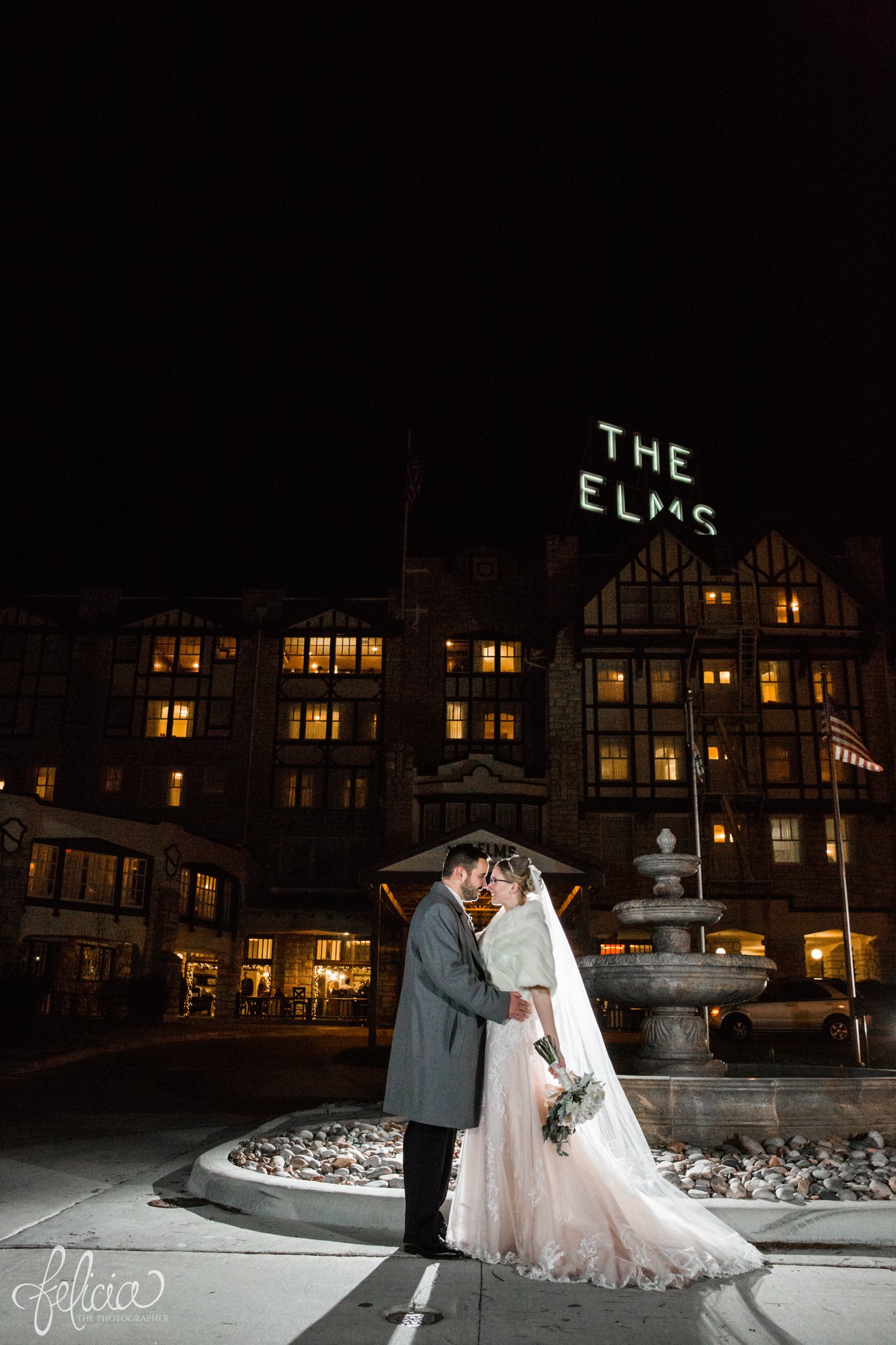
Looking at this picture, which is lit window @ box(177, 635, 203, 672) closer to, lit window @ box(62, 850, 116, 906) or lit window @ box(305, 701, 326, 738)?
lit window @ box(305, 701, 326, 738)

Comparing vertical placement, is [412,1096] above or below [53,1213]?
above

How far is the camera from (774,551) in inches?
1457

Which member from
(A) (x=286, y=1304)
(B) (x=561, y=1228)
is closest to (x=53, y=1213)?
(A) (x=286, y=1304)

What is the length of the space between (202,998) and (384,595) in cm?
1767

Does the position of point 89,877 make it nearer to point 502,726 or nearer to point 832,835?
point 502,726

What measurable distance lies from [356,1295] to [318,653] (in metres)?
36.1

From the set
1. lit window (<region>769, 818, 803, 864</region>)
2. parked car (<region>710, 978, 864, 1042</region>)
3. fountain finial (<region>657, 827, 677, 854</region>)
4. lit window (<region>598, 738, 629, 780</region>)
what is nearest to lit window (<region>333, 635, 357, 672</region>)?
lit window (<region>598, 738, 629, 780</region>)

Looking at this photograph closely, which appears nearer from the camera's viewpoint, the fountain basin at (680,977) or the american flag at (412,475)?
the fountain basin at (680,977)

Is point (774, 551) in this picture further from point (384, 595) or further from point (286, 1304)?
point (286, 1304)

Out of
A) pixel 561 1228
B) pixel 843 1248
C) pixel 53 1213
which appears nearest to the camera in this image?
pixel 561 1228

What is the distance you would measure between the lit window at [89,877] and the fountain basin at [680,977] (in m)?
22.4

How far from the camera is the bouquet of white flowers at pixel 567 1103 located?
186 inches

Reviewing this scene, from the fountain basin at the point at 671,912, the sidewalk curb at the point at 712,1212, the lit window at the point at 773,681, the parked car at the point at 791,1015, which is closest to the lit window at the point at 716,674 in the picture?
the lit window at the point at 773,681

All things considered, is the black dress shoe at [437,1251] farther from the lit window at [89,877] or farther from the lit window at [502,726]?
the lit window at [502,726]
